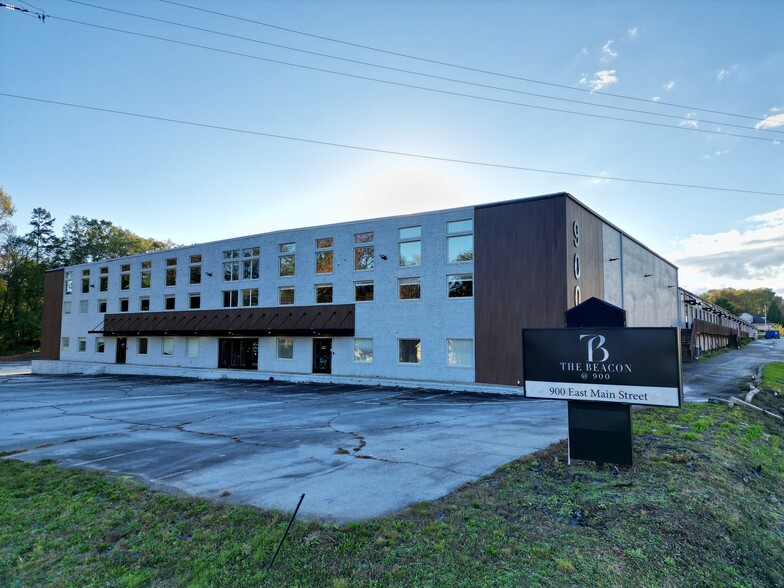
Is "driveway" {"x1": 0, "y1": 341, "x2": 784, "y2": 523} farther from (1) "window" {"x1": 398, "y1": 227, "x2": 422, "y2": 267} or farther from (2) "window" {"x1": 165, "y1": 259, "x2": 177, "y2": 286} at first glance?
(2) "window" {"x1": 165, "y1": 259, "x2": 177, "y2": 286}

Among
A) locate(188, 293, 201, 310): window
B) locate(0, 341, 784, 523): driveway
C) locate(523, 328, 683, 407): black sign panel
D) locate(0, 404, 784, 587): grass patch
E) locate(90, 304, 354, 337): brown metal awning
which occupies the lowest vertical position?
locate(0, 341, 784, 523): driveway

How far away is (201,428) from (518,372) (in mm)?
14454

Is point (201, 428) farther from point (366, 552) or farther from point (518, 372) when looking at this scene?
point (518, 372)

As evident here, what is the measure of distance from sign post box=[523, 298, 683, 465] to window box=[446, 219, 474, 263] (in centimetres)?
1603

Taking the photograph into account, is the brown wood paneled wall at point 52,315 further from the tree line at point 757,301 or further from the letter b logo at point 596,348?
the tree line at point 757,301

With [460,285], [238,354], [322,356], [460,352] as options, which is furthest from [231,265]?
[460,352]

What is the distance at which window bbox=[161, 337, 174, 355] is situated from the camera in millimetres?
34534

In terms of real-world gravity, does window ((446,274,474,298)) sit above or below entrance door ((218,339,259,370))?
above

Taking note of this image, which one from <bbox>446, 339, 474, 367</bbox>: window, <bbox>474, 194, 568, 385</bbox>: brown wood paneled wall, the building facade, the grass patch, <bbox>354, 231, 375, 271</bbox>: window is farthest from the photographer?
<bbox>354, 231, 375, 271</bbox>: window

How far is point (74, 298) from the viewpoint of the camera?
41.9 m

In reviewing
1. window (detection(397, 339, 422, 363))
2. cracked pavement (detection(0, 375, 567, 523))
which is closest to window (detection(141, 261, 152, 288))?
cracked pavement (detection(0, 375, 567, 523))

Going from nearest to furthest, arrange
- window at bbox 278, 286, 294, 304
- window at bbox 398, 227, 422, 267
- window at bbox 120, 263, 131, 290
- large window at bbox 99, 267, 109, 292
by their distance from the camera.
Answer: window at bbox 398, 227, 422, 267, window at bbox 278, 286, 294, 304, window at bbox 120, 263, 131, 290, large window at bbox 99, 267, 109, 292

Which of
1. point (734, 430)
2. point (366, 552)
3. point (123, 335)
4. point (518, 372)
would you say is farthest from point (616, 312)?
point (123, 335)

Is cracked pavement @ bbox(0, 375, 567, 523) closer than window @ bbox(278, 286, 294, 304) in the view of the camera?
Yes
